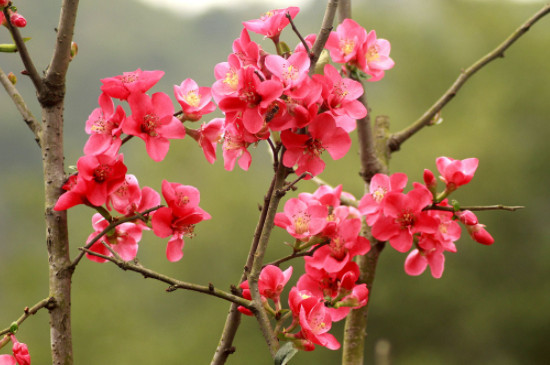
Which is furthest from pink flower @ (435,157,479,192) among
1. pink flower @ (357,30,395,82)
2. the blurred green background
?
the blurred green background

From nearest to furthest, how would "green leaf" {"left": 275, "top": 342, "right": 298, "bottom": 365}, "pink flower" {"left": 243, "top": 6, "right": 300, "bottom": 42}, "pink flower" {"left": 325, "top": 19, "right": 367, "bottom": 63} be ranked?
Result: "green leaf" {"left": 275, "top": 342, "right": 298, "bottom": 365}, "pink flower" {"left": 243, "top": 6, "right": 300, "bottom": 42}, "pink flower" {"left": 325, "top": 19, "right": 367, "bottom": 63}

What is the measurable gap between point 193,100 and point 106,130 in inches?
3.7

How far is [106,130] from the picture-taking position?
0.56 meters

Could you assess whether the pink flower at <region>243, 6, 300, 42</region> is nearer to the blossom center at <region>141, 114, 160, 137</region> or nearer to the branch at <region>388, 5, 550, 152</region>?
the blossom center at <region>141, 114, 160, 137</region>

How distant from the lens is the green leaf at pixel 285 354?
463 millimetres

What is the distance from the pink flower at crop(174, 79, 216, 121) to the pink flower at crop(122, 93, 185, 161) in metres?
0.02

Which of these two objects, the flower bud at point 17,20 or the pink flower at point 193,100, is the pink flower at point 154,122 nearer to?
the pink flower at point 193,100

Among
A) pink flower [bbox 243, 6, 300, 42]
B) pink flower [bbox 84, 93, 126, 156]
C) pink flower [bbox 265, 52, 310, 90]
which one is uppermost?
pink flower [bbox 243, 6, 300, 42]

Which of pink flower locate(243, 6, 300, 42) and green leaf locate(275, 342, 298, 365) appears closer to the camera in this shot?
green leaf locate(275, 342, 298, 365)

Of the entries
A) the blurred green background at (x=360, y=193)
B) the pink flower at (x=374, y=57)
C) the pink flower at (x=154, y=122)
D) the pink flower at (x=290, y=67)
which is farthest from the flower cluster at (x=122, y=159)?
the blurred green background at (x=360, y=193)

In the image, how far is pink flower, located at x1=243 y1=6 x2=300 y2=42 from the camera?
58cm

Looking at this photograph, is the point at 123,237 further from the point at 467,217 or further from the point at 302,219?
the point at 467,217

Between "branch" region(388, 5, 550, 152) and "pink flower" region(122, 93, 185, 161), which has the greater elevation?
"pink flower" region(122, 93, 185, 161)

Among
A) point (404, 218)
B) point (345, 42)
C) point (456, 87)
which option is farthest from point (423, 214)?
point (456, 87)
